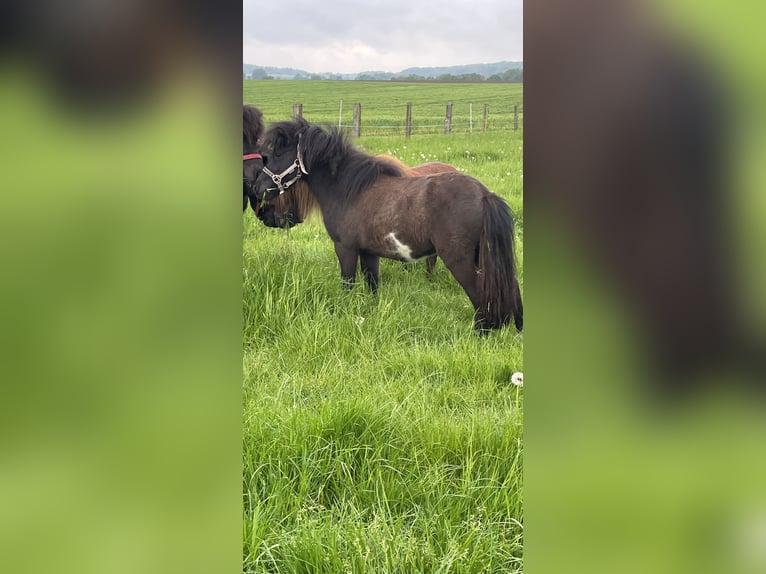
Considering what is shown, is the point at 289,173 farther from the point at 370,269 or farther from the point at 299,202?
the point at 370,269

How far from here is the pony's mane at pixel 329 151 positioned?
413 cm

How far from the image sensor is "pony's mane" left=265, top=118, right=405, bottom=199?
413cm

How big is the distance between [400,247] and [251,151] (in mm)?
1482

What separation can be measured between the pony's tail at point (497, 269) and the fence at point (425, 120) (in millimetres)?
11379

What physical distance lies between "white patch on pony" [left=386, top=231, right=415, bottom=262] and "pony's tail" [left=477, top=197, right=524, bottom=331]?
492 mm

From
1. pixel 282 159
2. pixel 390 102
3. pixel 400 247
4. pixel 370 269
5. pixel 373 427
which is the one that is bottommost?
pixel 373 427

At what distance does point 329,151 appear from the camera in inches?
166

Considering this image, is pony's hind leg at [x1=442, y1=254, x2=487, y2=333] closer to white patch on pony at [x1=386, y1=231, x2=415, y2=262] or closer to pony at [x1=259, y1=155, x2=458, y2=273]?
white patch on pony at [x1=386, y1=231, x2=415, y2=262]
